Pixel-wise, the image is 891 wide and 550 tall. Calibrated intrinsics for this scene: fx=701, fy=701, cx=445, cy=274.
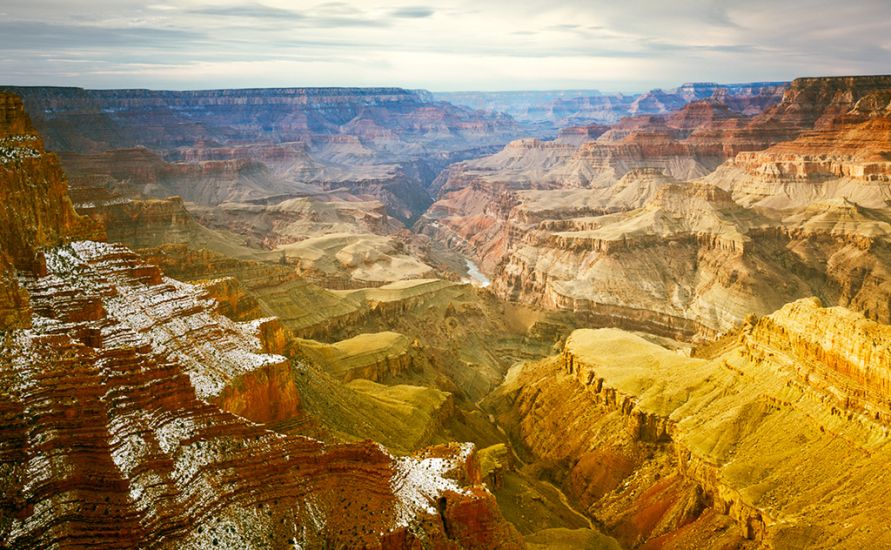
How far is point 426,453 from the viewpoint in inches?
1519

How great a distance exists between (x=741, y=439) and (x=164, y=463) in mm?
41802

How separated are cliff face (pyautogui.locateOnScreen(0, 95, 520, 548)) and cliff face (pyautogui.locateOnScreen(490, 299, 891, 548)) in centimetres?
2108

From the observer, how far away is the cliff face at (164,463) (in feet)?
86.1

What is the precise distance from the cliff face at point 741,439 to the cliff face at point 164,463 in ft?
69.2

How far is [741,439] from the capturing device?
52.7 meters

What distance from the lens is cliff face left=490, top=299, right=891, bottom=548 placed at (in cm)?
4472

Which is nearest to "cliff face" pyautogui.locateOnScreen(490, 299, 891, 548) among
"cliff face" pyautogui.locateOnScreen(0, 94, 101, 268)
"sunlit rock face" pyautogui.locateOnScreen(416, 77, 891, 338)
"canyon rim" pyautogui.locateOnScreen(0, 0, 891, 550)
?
"canyon rim" pyautogui.locateOnScreen(0, 0, 891, 550)

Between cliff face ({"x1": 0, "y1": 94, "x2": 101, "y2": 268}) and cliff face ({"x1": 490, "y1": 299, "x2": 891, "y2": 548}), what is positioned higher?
cliff face ({"x1": 0, "y1": 94, "x2": 101, "y2": 268})

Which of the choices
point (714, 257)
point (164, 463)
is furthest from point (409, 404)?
point (714, 257)

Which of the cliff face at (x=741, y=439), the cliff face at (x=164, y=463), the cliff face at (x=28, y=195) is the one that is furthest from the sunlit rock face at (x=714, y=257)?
the cliff face at (x=28, y=195)

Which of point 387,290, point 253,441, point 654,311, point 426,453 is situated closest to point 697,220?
point 654,311

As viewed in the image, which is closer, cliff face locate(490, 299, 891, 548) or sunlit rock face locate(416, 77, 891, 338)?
cliff face locate(490, 299, 891, 548)

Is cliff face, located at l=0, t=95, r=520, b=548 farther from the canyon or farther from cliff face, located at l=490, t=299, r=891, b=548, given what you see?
cliff face, located at l=490, t=299, r=891, b=548

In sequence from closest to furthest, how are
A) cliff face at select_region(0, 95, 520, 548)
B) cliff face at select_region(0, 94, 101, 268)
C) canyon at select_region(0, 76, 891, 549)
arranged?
cliff face at select_region(0, 95, 520, 548) < canyon at select_region(0, 76, 891, 549) < cliff face at select_region(0, 94, 101, 268)
